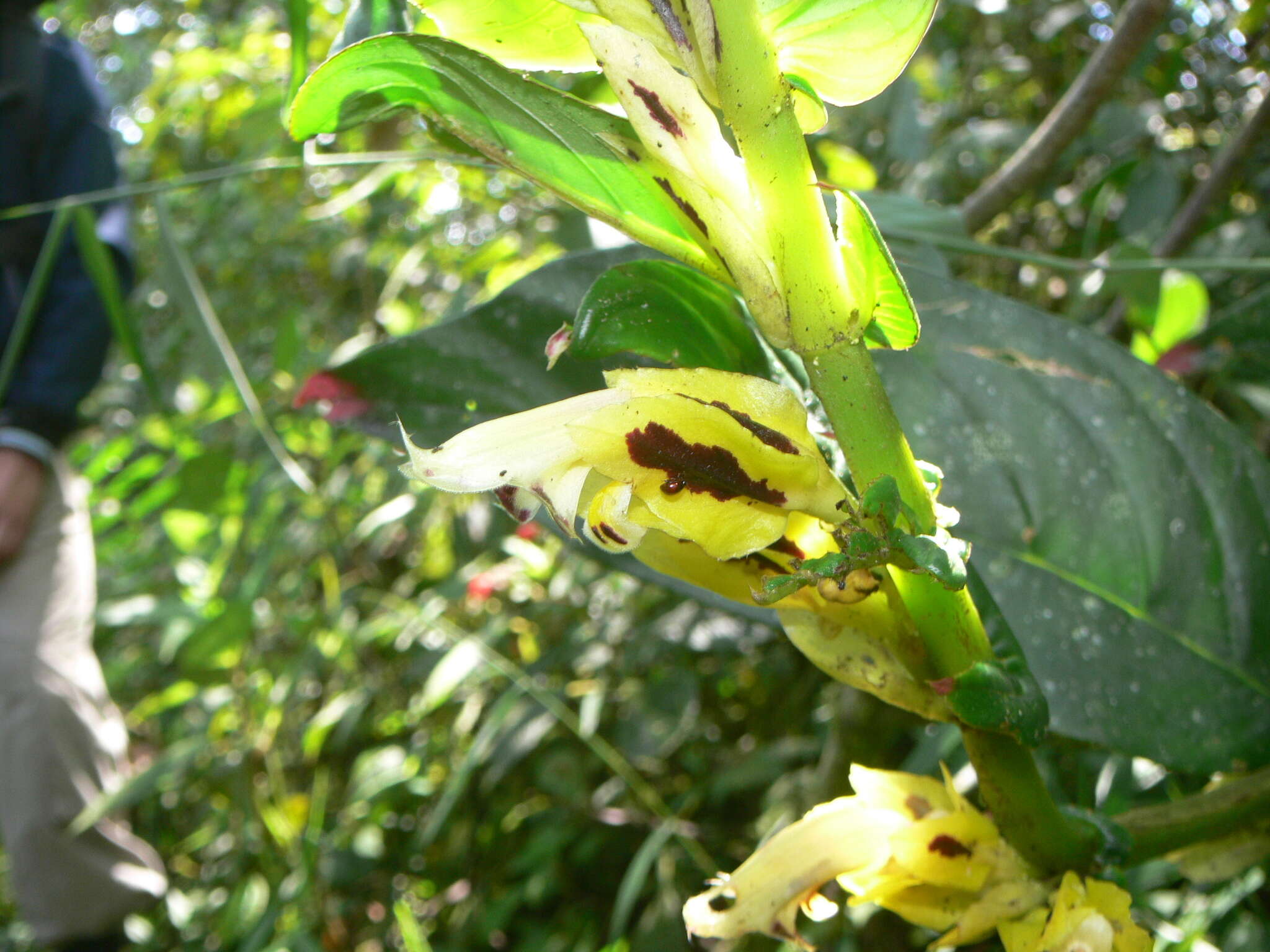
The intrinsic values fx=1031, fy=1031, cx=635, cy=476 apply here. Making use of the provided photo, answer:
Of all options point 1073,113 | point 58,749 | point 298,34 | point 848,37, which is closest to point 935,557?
point 848,37

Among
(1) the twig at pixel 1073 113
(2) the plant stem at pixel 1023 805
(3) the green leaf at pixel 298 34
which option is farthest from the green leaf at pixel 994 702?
(1) the twig at pixel 1073 113

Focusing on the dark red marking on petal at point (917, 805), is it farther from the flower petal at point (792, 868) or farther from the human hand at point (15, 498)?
the human hand at point (15, 498)

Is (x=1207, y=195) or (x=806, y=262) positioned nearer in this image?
(x=806, y=262)

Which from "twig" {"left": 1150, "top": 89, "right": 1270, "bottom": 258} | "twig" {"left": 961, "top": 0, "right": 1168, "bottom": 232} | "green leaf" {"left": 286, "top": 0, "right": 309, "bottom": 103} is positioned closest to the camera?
"green leaf" {"left": 286, "top": 0, "right": 309, "bottom": 103}

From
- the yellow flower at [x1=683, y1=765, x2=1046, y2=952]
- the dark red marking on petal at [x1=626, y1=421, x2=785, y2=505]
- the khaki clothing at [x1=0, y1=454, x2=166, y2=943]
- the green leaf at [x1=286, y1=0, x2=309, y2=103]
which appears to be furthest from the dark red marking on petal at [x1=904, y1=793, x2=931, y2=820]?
the khaki clothing at [x1=0, y1=454, x2=166, y2=943]

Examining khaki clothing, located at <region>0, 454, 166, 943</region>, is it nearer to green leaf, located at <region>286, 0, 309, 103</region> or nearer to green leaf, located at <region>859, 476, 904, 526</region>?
green leaf, located at <region>286, 0, 309, 103</region>

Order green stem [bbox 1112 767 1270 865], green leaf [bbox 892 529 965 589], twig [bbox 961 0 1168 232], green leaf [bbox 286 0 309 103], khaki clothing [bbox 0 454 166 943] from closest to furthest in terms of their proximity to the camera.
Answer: green leaf [bbox 892 529 965 589] → green stem [bbox 1112 767 1270 865] → green leaf [bbox 286 0 309 103] → twig [bbox 961 0 1168 232] → khaki clothing [bbox 0 454 166 943]

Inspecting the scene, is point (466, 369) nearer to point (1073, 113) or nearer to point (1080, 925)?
point (1080, 925)
